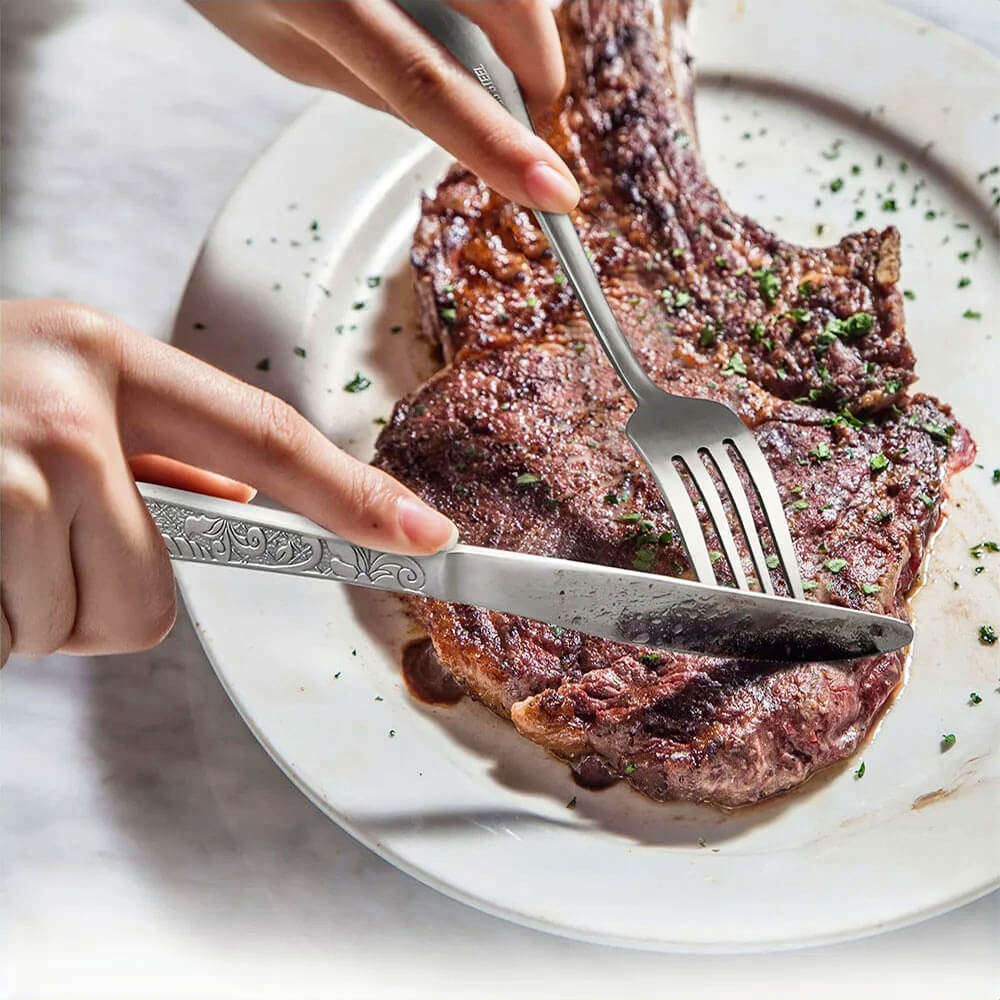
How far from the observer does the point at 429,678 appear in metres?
2.78

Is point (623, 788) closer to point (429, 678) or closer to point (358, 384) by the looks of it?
point (429, 678)

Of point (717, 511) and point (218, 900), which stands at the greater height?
point (717, 511)

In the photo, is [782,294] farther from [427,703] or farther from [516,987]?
[516,987]

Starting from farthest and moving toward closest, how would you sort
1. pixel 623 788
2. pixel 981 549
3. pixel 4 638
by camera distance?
pixel 981 549, pixel 623 788, pixel 4 638

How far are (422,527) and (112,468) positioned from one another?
22.6 inches

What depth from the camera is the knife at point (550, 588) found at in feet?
7.29

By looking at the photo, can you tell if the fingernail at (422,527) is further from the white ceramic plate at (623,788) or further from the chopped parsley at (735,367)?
the chopped parsley at (735,367)

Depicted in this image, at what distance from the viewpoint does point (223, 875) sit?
2773 millimetres

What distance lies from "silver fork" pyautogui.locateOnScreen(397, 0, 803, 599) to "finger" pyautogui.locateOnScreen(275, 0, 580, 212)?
0.14 m

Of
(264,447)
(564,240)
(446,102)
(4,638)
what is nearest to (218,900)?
(4,638)

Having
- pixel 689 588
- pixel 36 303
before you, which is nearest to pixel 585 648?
pixel 689 588

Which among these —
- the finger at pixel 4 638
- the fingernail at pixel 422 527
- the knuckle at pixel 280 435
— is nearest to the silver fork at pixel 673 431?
the fingernail at pixel 422 527

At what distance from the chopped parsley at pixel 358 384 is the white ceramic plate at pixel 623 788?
2cm

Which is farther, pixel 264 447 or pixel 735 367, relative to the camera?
pixel 735 367
